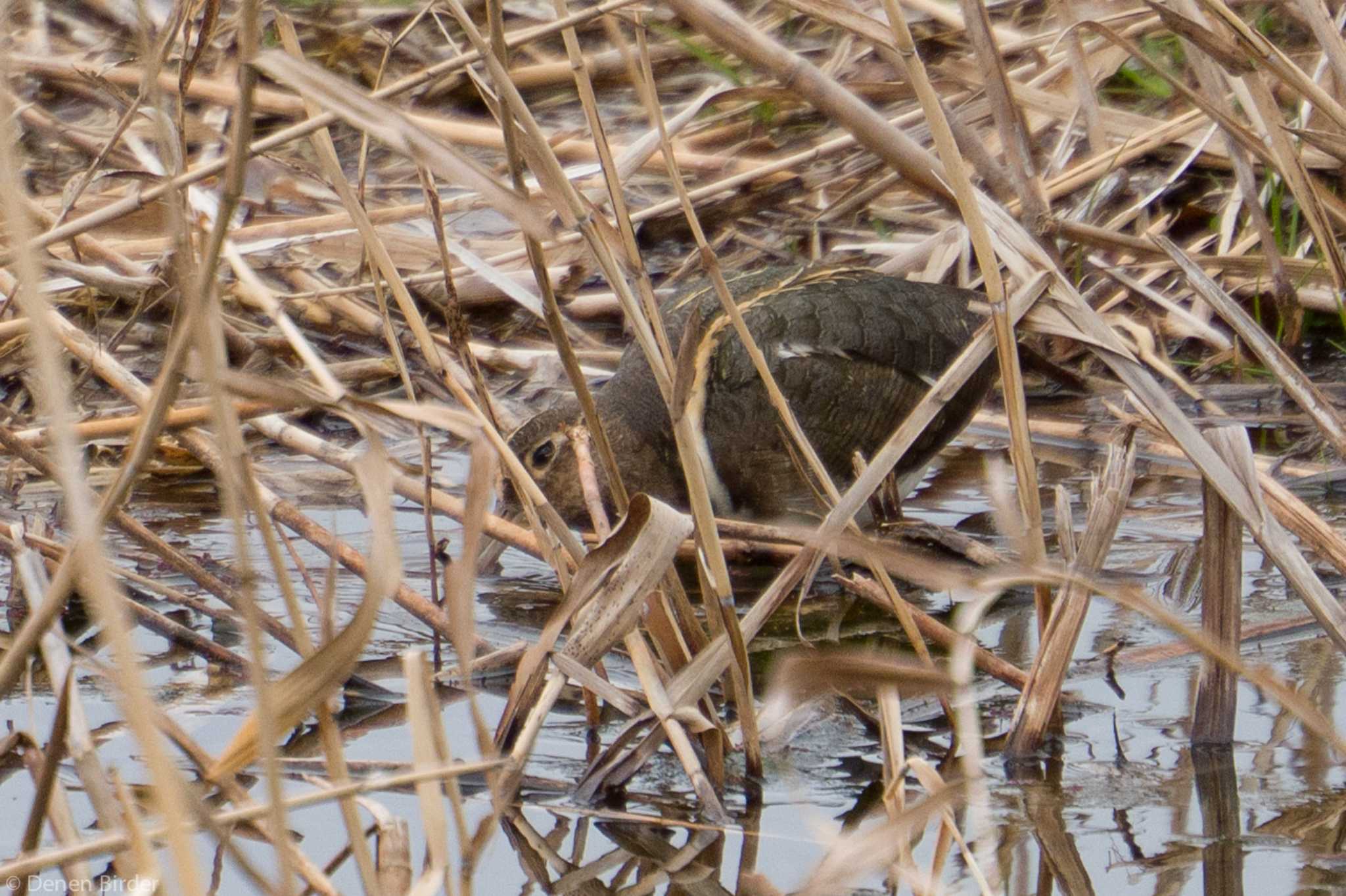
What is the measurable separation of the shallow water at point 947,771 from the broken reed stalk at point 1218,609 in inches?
1.9

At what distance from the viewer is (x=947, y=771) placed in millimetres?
2500

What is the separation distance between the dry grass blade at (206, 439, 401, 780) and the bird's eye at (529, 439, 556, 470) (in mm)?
2454

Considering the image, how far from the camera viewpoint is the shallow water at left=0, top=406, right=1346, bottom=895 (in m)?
2.20

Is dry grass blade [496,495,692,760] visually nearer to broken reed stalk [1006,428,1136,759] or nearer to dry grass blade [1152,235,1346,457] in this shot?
broken reed stalk [1006,428,1136,759]

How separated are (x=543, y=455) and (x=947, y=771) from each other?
1.90m

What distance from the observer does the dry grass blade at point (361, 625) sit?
1.60m

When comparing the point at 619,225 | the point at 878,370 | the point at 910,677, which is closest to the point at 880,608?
the point at 878,370

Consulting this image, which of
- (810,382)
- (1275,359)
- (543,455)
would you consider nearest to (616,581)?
(1275,359)

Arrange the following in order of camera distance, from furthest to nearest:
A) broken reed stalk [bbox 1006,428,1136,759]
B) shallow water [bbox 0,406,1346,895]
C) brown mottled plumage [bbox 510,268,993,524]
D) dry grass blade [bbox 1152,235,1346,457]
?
brown mottled plumage [bbox 510,268,993,524], dry grass blade [bbox 1152,235,1346,457], broken reed stalk [bbox 1006,428,1136,759], shallow water [bbox 0,406,1346,895]

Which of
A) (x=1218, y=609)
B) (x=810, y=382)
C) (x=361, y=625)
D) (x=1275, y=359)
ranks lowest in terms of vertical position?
(x=361, y=625)

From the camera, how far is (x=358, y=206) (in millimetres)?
2404

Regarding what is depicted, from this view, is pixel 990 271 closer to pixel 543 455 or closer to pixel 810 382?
pixel 810 382

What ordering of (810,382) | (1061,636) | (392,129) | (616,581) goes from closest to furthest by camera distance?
(392,129)
(616,581)
(1061,636)
(810,382)

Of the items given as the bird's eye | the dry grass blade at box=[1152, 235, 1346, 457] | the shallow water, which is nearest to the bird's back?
the bird's eye
